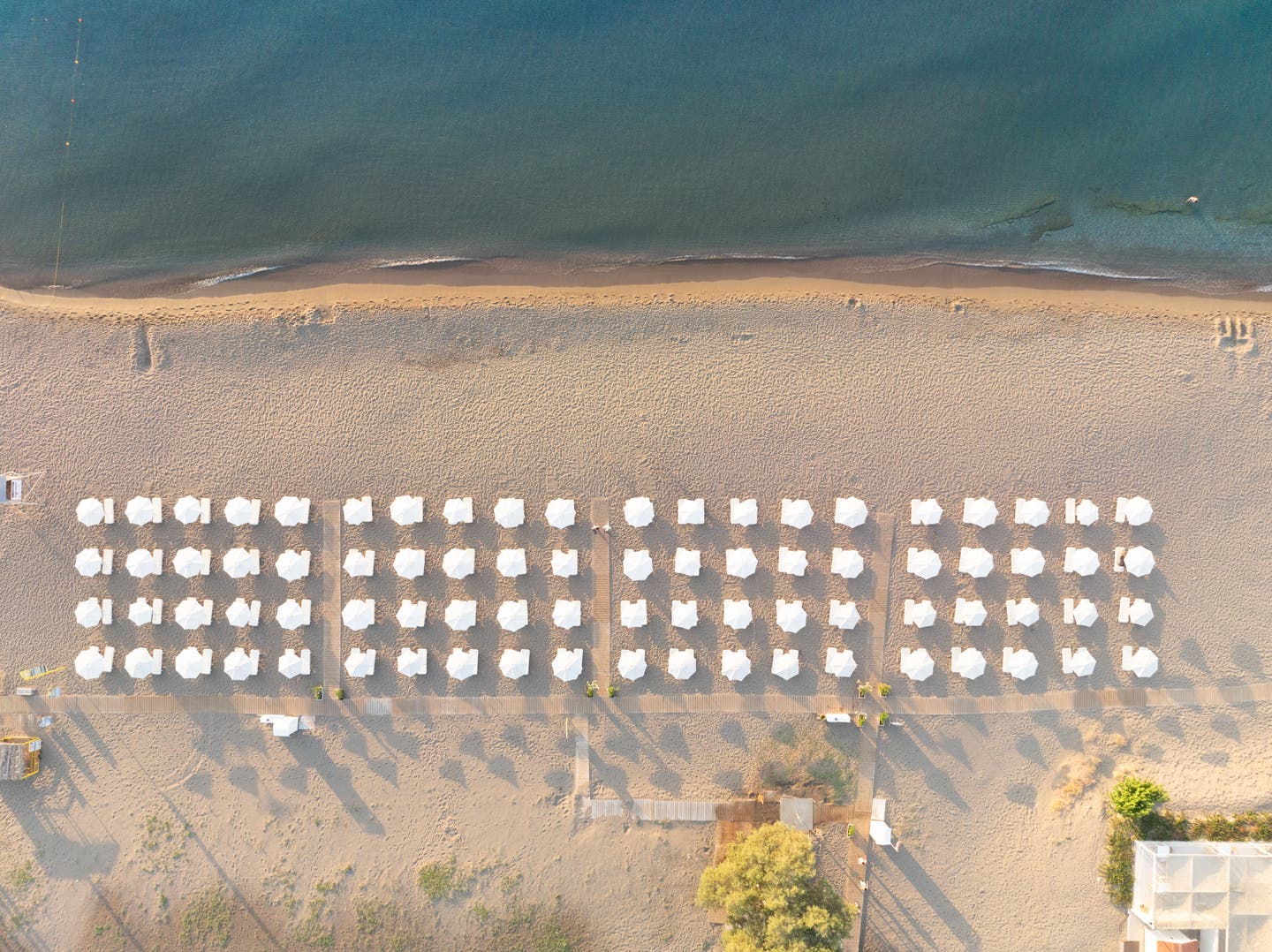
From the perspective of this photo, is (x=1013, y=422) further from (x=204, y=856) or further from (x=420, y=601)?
(x=204, y=856)

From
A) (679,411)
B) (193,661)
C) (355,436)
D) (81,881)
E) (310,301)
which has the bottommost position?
(81,881)

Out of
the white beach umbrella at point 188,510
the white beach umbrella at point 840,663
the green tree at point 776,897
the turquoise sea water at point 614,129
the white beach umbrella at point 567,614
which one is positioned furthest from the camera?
the turquoise sea water at point 614,129

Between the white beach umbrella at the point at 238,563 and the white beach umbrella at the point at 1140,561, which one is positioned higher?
the white beach umbrella at the point at 1140,561

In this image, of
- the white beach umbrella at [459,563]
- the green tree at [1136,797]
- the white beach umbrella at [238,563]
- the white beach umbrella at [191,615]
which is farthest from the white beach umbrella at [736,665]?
the white beach umbrella at [191,615]

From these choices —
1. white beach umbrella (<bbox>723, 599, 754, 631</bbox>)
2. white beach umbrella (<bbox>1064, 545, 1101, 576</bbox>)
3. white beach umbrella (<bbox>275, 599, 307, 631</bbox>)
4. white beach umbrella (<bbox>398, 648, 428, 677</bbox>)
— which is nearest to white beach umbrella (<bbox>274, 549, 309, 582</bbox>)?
white beach umbrella (<bbox>275, 599, 307, 631</bbox>)

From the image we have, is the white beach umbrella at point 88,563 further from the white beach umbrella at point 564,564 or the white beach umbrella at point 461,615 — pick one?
the white beach umbrella at point 564,564

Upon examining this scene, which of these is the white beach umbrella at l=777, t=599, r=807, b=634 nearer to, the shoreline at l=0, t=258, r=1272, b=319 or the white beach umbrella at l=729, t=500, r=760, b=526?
the white beach umbrella at l=729, t=500, r=760, b=526

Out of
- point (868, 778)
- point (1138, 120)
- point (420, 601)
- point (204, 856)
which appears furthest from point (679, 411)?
point (204, 856)
